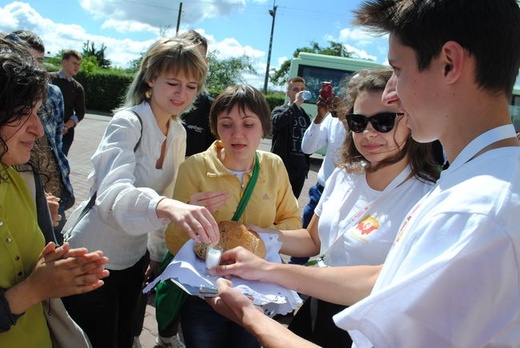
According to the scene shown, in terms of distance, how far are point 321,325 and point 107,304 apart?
121 cm

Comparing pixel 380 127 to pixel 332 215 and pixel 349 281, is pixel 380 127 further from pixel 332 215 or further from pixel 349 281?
pixel 349 281

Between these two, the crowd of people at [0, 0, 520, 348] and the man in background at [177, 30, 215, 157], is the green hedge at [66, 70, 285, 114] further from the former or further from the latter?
the crowd of people at [0, 0, 520, 348]

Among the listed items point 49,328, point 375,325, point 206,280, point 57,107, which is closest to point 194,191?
point 206,280

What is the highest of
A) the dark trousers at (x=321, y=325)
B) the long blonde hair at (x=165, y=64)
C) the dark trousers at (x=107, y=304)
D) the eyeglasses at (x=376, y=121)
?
the long blonde hair at (x=165, y=64)

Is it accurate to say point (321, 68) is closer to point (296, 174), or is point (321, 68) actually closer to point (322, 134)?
point (296, 174)

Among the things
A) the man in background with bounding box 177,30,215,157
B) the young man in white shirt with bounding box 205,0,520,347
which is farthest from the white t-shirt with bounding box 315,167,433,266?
the man in background with bounding box 177,30,215,157

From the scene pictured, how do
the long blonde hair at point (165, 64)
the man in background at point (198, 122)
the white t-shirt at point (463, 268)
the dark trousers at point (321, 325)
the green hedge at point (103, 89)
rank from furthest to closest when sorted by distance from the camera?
the green hedge at point (103, 89) → the man in background at point (198, 122) → the long blonde hair at point (165, 64) → the dark trousers at point (321, 325) → the white t-shirt at point (463, 268)

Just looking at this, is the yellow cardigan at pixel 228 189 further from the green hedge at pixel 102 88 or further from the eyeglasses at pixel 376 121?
the green hedge at pixel 102 88

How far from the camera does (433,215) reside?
0.84 metres

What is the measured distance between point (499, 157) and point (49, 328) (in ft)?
5.13

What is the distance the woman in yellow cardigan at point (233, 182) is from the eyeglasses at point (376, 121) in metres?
0.50

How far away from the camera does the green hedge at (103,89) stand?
2484 centimetres

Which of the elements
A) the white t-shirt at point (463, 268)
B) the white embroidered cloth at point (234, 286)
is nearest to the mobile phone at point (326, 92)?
the white embroidered cloth at point (234, 286)

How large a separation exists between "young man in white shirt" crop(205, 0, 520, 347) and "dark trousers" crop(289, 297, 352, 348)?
0.58 m
